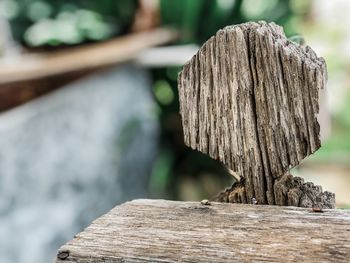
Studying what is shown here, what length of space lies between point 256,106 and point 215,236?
19 cm

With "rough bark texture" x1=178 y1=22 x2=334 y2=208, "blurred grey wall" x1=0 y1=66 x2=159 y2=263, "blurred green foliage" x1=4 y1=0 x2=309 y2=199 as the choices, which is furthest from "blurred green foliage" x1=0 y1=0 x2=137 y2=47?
"rough bark texture" x1=178 y1=22 x2=334 y2=208

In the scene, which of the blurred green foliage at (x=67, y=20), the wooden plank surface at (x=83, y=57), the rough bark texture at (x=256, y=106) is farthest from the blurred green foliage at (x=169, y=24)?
the rough bark texture at (x=256, y=106)

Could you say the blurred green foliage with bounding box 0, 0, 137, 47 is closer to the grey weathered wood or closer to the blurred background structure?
the blurred background structure

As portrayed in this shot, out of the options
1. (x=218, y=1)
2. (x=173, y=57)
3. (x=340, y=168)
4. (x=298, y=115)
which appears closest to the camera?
(x=298, y=115)

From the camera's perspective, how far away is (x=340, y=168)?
20.3ft

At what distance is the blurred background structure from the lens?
278 cm

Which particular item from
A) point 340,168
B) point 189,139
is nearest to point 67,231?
point 189,139

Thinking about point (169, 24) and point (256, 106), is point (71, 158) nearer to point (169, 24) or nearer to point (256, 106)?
point (169, 24)

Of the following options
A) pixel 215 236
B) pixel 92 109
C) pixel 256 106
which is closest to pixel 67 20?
pixel 92 109

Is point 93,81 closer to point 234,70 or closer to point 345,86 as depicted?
point 234,70

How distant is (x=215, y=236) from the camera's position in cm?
68

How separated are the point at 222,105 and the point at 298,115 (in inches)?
3.9

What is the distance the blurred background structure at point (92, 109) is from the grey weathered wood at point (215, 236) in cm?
196

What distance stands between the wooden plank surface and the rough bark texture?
213cm
